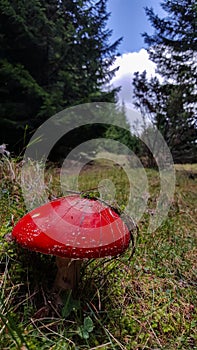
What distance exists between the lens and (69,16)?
21.7 feet

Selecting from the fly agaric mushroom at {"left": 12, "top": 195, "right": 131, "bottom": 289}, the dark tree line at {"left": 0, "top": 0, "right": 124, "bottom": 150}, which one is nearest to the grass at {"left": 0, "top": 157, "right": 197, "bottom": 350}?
the fly agaric mushroom at {"left": 12, "top": 195, "right": 131, "bottom": 289}

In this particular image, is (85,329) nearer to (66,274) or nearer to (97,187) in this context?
(66,274)

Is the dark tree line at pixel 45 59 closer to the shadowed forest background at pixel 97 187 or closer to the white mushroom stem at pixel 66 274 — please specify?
the shadowed forest background at pixel 97 187

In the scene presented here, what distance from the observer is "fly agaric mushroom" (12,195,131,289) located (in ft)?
3.40

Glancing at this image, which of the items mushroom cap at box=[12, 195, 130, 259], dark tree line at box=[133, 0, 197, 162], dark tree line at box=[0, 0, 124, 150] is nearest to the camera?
mushroom cap at box=[12, 195, 130, 259]

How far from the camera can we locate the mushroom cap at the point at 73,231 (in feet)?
3.39

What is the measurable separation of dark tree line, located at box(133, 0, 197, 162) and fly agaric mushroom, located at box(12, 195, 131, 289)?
7.05 m

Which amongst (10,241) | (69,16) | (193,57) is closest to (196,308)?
(10,241)

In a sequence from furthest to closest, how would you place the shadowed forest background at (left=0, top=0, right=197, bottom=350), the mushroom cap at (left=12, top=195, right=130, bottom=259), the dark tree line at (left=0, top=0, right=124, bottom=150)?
the dark tree line at (left=0, top=0, right=124, bottom=150)
the shadowed forest background at (left=0, top=0, right=197, bottom=350)
the mushroom cap at (left=12, top=195, right=130, bottom=259)

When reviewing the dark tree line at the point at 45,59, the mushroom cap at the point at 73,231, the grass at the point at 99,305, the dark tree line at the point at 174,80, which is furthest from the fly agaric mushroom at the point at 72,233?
the dark tree line at the point at 174,80

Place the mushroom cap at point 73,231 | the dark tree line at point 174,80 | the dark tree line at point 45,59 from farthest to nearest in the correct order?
the dark tree line at point 174,80 < the dark tree line at point 45,59 < the mushroom cap at point 73,231

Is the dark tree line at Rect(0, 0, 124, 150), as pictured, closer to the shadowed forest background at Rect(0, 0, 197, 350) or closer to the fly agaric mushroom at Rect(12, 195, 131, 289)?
the shadowed forest background at Rect(0, 0, 197, 350)

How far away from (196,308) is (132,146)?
792 centimetres

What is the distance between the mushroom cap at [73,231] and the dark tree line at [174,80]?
23.2ft
